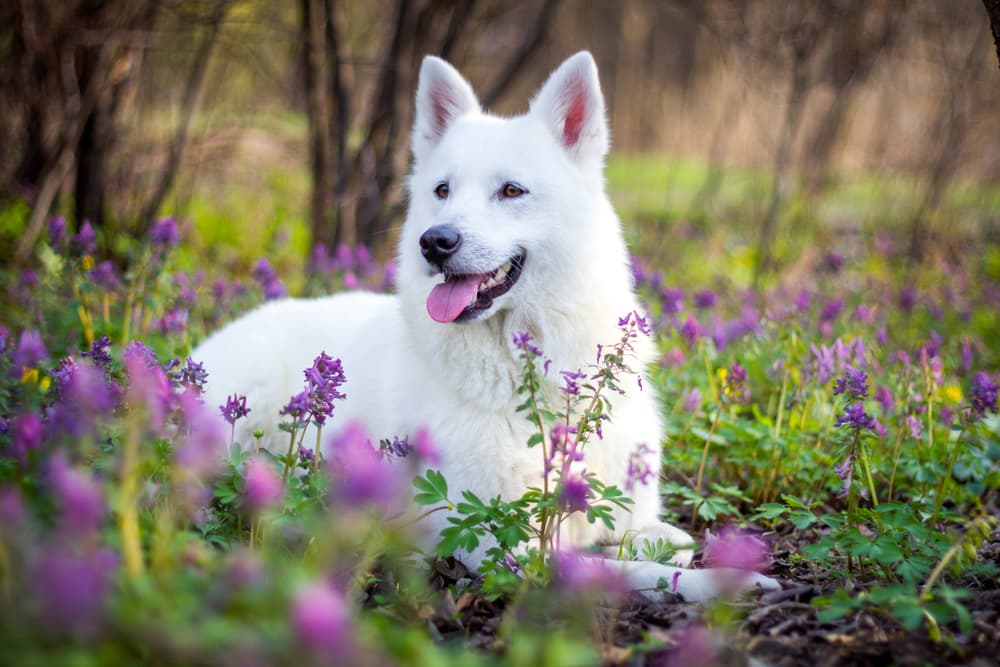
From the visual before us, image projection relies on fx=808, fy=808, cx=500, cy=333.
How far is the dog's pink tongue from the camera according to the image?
9.41 ft

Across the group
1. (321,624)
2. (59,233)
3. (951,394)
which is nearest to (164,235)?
(59,233)

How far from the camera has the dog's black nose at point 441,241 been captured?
2.79 meters

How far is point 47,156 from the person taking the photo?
21.3ft

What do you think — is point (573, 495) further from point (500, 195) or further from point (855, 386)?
point (500, 195)

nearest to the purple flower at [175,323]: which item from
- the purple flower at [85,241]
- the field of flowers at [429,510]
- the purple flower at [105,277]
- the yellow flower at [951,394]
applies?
the field of flowers at [429,510]

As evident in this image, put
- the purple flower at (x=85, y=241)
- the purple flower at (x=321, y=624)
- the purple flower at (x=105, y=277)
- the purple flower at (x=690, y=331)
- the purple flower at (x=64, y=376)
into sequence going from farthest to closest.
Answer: the purple flower at (x=105, y=277) < the purple flower at (x=85, y=241) < the purple flower at (x=690, y=331) < the purple flower at (x=64, y=376) < the purple flower at (x=321, y=624)

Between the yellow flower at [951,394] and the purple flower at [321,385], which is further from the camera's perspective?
the yellow flower at [951,394]

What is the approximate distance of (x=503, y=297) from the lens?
2932 mm

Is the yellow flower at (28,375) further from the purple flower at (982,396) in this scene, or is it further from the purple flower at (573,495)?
the purple flower at (982,396)

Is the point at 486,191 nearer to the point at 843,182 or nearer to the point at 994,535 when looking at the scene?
the point at 994,535

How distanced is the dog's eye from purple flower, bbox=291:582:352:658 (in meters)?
2.11

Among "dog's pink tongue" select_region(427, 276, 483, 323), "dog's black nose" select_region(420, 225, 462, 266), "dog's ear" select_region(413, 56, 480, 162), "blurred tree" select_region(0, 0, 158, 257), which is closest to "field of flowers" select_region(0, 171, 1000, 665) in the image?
"dog's pink tongue" select_region(427, 276, 483, 323)

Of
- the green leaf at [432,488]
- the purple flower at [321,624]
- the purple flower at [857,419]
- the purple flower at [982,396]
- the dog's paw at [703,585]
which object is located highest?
the purple flower at [982,396]

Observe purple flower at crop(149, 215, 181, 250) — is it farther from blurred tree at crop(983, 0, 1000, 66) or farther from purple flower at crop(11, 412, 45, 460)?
blurred tree at crop(983, 0, 1000, 66)
